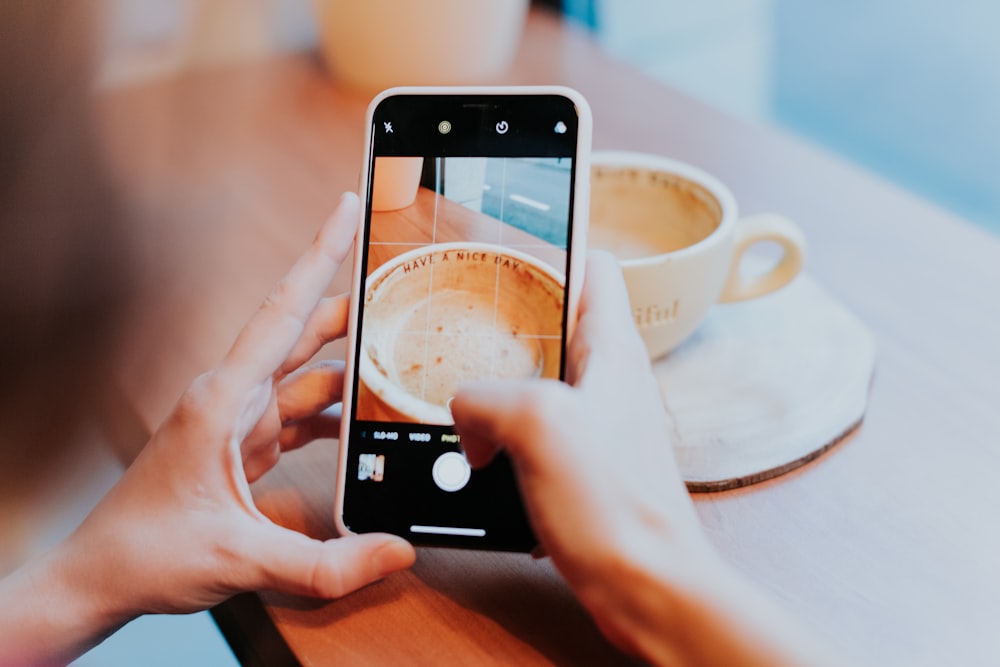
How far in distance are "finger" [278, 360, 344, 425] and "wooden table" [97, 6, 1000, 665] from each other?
0.04 m

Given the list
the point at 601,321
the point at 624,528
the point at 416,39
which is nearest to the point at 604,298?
the point at 601,321

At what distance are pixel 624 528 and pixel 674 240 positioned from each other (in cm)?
28

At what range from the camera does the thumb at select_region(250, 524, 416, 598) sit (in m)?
0.40

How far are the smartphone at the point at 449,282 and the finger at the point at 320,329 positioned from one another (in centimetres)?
2

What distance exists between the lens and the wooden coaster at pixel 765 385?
507 mm

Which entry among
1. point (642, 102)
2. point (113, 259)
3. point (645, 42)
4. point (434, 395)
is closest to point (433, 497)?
point (434, 395)

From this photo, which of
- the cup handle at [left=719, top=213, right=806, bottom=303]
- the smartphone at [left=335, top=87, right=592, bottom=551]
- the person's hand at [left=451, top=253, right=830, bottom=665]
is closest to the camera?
the person's hand at [left=451, top=253, right=830, bottom=665]

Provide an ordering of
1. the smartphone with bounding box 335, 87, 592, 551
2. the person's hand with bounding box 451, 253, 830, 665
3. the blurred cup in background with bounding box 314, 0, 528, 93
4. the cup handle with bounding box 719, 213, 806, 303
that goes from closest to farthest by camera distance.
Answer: the person's hand with bounding box 451, 253, 830, 665 < the smartphone with bounding box 335, 87, 592, 551 < the cup handle with bounding box 719, 213, 806, 303 < the blurred cup in background with bounding box 314, 0, 528, 93

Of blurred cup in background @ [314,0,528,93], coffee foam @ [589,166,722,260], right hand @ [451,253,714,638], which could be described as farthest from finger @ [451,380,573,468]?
blurred cup in background @ [314,0,528,93]

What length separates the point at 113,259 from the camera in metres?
0.73

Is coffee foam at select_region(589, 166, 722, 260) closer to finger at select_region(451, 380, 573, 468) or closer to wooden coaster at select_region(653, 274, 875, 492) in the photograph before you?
wooden coaster at select_region(653, 274, 875, 492)

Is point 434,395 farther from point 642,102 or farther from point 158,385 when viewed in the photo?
point 642,102

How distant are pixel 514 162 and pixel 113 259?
1.37ft

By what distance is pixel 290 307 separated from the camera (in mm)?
453
